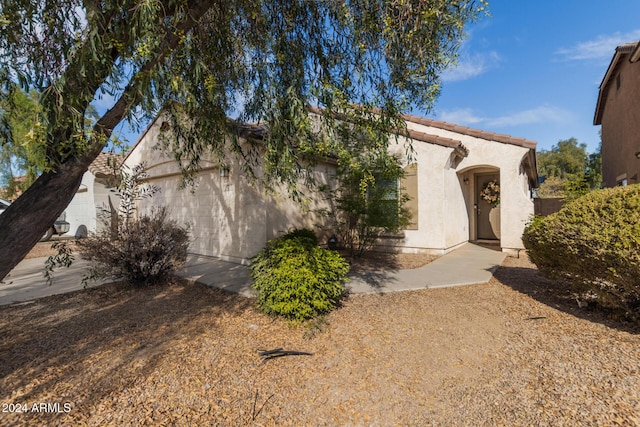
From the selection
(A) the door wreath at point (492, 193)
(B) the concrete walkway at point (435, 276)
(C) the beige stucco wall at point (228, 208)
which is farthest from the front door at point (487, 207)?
(C) the beige stucco wall at point (228, 208)

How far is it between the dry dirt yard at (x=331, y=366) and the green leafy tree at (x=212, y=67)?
60.9 inches

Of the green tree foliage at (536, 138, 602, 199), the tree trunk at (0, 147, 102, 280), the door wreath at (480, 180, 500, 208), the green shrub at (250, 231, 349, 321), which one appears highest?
the green tree foliage at (536, 138, 602, 199)

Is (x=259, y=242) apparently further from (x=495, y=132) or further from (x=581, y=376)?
(x=495, y=132)

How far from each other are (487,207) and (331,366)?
11270 mm

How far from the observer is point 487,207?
1207 centimetres

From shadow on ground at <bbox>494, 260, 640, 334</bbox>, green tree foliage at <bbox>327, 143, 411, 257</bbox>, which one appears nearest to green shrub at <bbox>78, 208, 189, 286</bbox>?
green tree foliage at <bbox>327, 143, 411, 257</bbox>

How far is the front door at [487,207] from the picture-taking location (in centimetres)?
1141

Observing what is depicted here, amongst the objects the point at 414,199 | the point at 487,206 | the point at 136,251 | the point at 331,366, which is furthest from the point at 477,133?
the point at 136,251

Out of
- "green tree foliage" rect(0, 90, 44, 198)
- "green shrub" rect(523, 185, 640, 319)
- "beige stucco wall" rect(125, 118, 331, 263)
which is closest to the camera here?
"green tree foliage" rect(0, 90, 44, 198)

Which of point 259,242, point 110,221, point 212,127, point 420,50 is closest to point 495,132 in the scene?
point 420,50

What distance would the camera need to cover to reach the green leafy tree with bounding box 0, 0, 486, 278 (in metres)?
2.96

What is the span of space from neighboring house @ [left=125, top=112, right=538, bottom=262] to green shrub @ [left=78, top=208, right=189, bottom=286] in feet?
7.46

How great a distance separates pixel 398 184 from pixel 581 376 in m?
7.46

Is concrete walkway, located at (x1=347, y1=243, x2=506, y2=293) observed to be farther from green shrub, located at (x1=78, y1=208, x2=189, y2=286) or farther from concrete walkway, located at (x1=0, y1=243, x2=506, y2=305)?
green shrub, located at (x1=78, y1=208, x2=189, y2=286)
